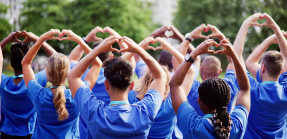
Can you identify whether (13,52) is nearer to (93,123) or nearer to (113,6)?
(93,123)

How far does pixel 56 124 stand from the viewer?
10.6 feet

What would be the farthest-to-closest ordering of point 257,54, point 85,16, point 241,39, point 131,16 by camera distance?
point 131,16 → point 85,16 → point 257,54 → point 241,39

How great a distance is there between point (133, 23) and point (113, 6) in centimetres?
350

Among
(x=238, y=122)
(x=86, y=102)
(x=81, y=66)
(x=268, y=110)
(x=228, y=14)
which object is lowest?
(x=228, y=14)

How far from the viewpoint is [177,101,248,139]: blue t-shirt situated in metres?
2.47

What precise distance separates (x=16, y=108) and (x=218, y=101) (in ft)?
9.69

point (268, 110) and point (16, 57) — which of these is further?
point (16, 57)

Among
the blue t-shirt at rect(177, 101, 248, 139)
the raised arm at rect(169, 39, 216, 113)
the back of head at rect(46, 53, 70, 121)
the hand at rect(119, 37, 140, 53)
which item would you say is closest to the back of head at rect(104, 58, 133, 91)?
the hand at rect(119, 37, 140, 53)

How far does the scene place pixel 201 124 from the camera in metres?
2.49

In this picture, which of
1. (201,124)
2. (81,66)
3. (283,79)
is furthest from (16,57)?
(283,79)

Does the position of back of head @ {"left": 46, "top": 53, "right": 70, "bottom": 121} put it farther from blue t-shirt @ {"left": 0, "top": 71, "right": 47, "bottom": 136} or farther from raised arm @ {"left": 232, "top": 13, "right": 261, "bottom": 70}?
raised arm @ {"left": 232, "top": 13, "right": 261, "bottom": 70}

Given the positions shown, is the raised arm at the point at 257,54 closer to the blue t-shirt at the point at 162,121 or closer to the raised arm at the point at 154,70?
the blue t-shirt at the point at 162,121

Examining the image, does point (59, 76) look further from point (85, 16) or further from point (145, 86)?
point (85, 16)

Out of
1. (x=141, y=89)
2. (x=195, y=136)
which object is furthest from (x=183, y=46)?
(x=195, y=136)
